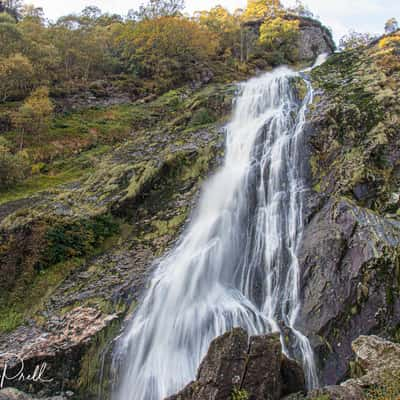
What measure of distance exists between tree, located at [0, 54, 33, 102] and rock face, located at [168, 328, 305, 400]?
17480 millimetres

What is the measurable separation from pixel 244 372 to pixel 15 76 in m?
18.7

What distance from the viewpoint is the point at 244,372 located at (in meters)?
5.67

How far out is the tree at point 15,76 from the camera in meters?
17.1

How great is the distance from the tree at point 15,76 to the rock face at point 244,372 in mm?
17480

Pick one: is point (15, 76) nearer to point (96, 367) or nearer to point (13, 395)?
point (96, 367)

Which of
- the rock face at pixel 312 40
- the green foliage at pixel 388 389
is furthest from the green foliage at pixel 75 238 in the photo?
the rock face at pixel 312 40

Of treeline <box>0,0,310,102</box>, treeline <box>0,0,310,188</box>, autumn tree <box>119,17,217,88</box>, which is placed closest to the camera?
treeline <box>0,0,310,188</box>

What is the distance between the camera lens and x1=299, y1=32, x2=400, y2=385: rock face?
7.97 m

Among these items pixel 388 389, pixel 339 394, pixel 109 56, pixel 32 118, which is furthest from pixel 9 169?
pixel 109 56

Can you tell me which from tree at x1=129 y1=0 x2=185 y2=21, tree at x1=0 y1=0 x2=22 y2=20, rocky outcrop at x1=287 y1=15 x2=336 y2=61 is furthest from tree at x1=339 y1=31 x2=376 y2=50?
tree at x1=0 y1=0 x2=22 y2=20

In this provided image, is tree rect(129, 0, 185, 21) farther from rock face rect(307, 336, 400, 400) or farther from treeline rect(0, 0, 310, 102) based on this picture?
rock face rect(307, 336, 400, 400)

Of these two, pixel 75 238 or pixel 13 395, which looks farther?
pixel 75 238

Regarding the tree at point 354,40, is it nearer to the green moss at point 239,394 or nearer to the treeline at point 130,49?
the treeline at point 130,49

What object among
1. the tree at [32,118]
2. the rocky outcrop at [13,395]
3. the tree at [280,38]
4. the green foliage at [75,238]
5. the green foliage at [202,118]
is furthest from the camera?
the tree at [280,38]
